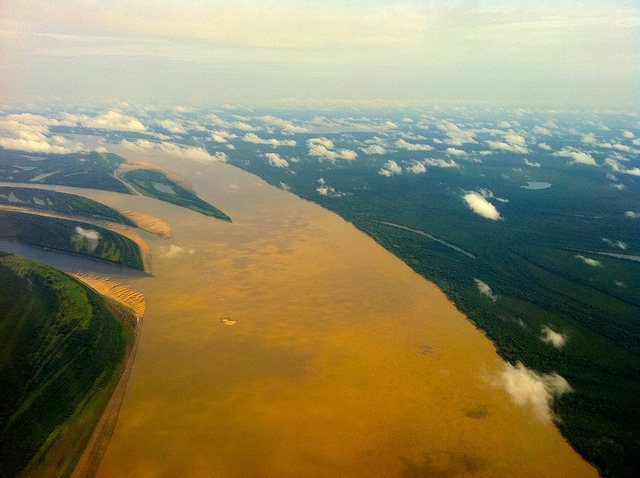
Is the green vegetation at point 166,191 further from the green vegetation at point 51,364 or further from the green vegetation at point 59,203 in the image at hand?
the green vegetation at point 51,364

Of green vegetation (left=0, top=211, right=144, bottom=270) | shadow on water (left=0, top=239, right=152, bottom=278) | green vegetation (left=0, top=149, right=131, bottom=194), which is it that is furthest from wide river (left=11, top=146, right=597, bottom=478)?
green vegetation (left=0, top=149, right=131, bottom=194)

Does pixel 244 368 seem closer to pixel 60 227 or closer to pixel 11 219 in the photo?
pixel 60 227

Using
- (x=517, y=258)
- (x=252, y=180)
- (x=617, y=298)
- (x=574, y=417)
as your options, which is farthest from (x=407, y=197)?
(x=574, y=417)

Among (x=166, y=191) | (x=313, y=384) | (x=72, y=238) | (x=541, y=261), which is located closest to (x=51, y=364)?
(x=313, y=384)

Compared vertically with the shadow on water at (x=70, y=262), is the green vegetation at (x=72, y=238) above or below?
above

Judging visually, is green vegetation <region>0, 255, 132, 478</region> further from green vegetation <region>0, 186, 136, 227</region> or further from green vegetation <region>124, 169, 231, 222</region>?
green vegetation <region>124, 169, 231, 222</region>

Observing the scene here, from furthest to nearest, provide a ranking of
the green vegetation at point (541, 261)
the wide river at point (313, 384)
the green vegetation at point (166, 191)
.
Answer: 1. the green vegetation at point (166, 191)
2. the green vegetation at point (541, 261)
3. the wide river at point (313, 384)

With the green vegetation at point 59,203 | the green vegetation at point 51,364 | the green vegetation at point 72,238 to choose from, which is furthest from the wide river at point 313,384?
the green vegetation at point 59,203
